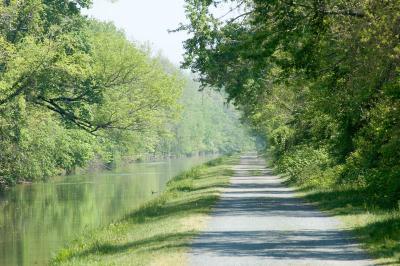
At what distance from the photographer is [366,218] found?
70.7 feet

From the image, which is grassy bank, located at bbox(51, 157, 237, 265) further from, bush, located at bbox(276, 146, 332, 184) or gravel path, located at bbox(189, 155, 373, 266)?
bush, located at bbox(276, 146, 332, 184)

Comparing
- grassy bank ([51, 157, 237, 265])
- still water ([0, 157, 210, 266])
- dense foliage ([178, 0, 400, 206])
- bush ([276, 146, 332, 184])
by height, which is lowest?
still water ([0, 157, 210, 266])

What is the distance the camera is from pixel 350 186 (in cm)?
3194

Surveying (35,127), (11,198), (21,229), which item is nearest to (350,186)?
(21,229)

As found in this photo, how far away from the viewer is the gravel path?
15.2 m

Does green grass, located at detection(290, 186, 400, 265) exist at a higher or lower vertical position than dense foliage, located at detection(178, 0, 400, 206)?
lower

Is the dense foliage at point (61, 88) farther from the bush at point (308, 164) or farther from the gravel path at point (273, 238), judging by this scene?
the gravel path at point (273, 238)

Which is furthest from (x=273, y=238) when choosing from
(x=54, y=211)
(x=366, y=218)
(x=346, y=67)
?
(x=54, y=211)

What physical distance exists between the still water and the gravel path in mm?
5596

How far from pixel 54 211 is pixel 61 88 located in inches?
559

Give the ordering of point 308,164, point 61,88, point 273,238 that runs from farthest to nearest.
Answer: point 61,88 < point 308,164 < point 273,238

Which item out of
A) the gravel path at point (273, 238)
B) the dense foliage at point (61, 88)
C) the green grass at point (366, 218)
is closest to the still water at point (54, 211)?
the dense foliage at point (61, 88)

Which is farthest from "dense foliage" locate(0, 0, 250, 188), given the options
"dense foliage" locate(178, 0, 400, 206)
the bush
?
"dense foliage" locate(178, 0, 400, 206)

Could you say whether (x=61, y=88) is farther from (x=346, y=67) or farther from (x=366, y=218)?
(x=366, y=218)
